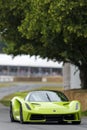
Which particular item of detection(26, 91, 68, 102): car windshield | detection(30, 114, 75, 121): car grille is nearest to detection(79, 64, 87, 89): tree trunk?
detection(26, 91, 68, 102): car windshield

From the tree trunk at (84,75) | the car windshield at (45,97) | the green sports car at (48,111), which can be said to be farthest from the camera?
the tree trunk at (84,75)

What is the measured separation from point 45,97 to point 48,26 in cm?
732

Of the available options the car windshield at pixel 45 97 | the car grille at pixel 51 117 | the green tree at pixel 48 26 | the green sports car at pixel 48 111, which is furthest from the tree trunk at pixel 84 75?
the car grille at pixel 51 117

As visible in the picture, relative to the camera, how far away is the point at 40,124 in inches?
822

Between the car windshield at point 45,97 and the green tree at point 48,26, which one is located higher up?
the green tree at point 48,26

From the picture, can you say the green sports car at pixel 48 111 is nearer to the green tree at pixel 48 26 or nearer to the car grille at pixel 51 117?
the car grille at pixel 51 117

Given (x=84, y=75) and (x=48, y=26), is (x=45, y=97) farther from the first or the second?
(x=84, y=75)

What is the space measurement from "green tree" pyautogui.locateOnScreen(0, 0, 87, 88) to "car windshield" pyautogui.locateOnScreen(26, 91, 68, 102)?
5398mm

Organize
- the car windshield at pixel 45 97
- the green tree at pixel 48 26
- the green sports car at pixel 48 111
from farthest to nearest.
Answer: the green tree at pixel 48 26 < the car windshield at pixel 45 97 < the green sports car at pixel 48 111

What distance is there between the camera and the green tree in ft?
87.5

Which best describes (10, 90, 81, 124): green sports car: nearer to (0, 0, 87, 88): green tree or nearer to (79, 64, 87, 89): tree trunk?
(0, 0, 87, 88): green tree

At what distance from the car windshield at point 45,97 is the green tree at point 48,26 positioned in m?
5.40

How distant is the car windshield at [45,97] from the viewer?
69.9 feet

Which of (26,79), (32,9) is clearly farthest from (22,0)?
(26,79)
